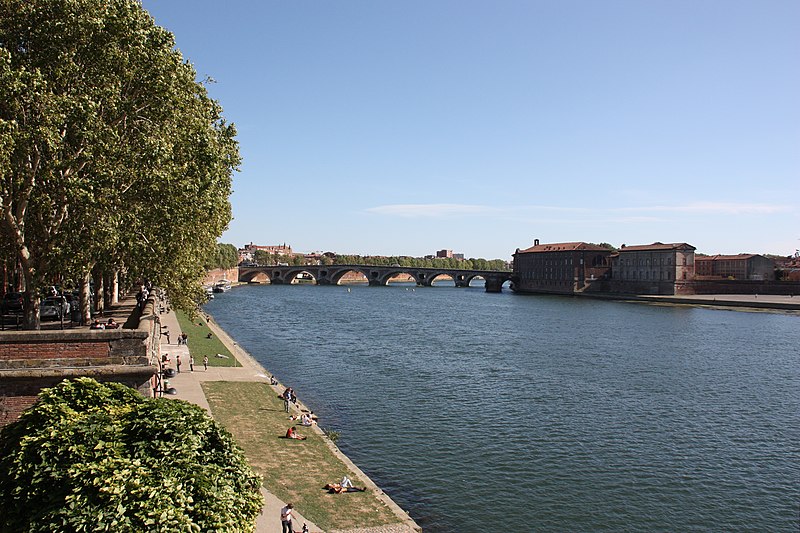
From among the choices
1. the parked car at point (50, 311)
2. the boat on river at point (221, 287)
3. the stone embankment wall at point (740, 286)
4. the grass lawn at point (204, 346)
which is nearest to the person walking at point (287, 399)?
the grass lawn at point (204, 346)

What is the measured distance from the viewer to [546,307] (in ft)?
439

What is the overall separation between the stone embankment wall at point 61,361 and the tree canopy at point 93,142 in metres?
7.59

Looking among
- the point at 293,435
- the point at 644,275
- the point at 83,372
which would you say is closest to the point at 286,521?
the point at 83,372

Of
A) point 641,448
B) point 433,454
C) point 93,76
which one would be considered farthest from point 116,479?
point 641,448

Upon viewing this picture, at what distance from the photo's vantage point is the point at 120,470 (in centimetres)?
1148

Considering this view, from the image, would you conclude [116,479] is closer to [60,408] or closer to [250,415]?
[60,408]

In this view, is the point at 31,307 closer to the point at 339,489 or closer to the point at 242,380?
the point at 339,489

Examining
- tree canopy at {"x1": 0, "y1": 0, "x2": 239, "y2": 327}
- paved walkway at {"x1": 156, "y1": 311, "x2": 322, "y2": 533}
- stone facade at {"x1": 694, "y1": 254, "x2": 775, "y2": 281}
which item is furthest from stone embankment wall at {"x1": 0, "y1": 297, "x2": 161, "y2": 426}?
stone facade at {"x1": 694, "y1": 254, "x2": 775, "y2": 281}

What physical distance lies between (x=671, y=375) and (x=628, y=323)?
150 feet

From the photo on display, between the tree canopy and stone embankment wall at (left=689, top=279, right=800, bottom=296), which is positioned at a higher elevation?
the tree canopy

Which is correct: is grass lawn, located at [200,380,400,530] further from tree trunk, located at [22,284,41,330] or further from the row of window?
the row of window

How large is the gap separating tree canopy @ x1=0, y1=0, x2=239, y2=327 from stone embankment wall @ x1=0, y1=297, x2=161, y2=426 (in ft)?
24.9

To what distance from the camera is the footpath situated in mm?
22230

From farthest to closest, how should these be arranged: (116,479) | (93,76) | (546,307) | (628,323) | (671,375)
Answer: (546,307)
(628,323)
(671,375)
(93,76)
(116,479)
